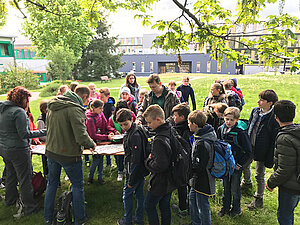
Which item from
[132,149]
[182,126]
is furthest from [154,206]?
[182,126]

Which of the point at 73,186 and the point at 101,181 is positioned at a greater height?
the point at 73,186

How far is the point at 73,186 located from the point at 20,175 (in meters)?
1.07

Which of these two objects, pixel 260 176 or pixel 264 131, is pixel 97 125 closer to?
pixel 264 131

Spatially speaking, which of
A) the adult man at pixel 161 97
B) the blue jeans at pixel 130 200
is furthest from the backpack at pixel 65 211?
the adult man at pixel 161 97

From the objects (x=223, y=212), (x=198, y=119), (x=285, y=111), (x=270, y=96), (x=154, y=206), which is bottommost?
Result: (x=223, y=212)

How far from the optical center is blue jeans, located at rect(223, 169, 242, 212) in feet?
11.6

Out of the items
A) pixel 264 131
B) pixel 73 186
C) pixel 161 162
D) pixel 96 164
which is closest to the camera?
pixel 161 162

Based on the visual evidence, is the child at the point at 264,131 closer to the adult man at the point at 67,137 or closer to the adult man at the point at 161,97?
the adult man at the point at 161,97

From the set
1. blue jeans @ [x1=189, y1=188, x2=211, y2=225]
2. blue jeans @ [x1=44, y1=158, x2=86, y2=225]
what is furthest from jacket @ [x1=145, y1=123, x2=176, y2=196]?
blue jeans @ [x1=44, y1=158, x2=86, y2=225]

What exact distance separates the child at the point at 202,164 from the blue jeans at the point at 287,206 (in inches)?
33.3

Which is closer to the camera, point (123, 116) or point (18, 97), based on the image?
point (123, 116)

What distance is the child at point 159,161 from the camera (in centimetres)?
265

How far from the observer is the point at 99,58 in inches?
1339

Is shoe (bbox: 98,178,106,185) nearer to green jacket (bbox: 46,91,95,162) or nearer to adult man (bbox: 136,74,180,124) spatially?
adult man (bbox: 136,74,180,124)
